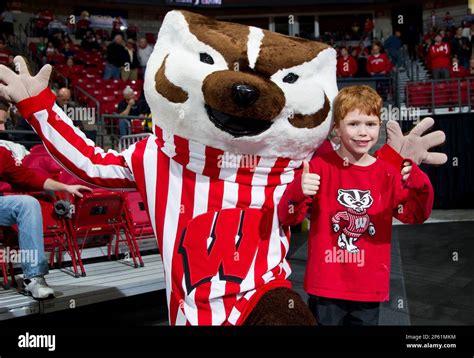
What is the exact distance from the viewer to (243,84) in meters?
1.76

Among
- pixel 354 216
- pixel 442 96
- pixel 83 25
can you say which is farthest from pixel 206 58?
pixel 83 25

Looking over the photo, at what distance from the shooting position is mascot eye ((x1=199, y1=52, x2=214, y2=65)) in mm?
1960

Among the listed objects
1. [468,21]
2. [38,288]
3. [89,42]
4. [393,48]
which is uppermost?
[468,21]

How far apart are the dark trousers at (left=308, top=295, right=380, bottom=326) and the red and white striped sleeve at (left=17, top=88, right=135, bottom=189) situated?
94 cm

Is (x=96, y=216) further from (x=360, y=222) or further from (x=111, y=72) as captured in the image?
(x=111, y=72)

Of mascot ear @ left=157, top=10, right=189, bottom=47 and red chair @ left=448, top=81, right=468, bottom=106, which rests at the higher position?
red chair @ left=448, top=81, right=468, bottom=106

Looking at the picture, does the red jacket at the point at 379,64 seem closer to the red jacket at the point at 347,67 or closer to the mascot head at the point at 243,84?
the red jacket at the point at 347,67

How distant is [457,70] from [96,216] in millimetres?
9108

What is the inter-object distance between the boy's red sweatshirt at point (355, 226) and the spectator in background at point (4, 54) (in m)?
8.86

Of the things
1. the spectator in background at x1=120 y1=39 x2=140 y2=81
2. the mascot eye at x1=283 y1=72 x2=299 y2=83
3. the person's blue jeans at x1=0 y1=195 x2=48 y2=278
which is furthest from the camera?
the spectator in background at x1=120 y1=39 x2=140 y2=81

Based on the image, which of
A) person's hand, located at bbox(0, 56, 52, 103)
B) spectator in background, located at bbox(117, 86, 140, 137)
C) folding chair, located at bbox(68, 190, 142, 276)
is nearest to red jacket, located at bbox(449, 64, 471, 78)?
spectator in background, located at bbox(117, 86, 140, 137)

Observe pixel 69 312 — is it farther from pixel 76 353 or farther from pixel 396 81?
pixel 396 81

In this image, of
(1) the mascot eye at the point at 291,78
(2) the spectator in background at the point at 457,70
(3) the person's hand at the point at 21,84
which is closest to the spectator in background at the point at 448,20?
(2) the spectator in background at the point at 457,70

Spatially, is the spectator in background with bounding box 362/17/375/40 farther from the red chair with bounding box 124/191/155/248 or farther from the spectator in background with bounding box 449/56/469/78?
the red chair with bounding box 124/191/155/248
